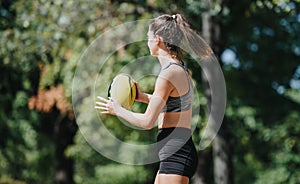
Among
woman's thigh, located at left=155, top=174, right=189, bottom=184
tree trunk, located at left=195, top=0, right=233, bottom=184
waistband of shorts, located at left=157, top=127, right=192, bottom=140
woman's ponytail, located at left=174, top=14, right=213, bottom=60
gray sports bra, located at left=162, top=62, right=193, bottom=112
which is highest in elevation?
woman's ponytail, located at left=174, top=14, right=213, bottom=60

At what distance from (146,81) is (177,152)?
683 cm

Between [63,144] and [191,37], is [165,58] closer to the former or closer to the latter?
[191,37]

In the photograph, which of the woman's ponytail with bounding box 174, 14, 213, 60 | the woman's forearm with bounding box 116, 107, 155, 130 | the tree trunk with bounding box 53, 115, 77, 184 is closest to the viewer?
the woman's forearm with bounding box 116, 107, 155, 130

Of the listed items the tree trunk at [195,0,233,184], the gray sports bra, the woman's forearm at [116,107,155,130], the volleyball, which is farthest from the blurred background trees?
the woman's forearm at [116,107,155,130]

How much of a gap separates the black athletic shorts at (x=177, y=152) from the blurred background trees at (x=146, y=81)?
171 inches

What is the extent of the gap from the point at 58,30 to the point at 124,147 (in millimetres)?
6722

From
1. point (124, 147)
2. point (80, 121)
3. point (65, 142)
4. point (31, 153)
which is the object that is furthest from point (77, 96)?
point (31, 153)

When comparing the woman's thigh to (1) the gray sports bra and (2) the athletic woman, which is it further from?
(1) the gray sports bra

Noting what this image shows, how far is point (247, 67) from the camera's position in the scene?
16797 mm

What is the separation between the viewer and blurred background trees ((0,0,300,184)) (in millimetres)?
10227

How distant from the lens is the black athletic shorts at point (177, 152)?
4023mm

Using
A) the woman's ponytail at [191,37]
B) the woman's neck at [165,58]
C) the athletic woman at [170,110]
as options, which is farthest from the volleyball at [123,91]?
the woman's ponytail at [191,37]

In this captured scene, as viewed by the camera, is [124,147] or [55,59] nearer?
[55,59]

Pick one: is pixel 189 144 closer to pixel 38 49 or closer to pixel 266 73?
pixel 38 49
